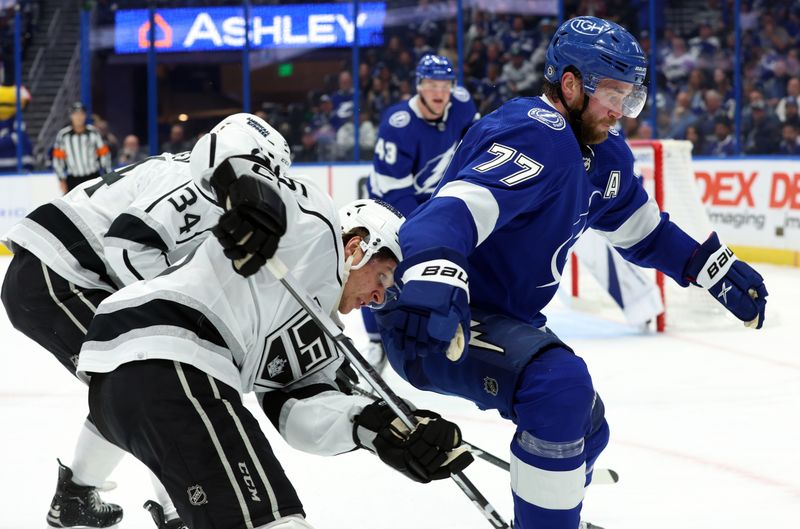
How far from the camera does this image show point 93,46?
961 centimetres

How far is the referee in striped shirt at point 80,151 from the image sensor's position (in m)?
8.68

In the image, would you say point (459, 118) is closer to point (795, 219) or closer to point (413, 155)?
point (413, 155)

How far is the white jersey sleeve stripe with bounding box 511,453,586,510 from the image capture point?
74.0 inches

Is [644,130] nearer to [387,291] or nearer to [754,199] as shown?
[754,199]

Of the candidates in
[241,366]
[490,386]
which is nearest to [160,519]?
[241,366]

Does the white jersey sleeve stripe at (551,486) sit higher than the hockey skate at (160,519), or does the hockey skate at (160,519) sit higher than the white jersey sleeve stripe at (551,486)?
the white jersey sleeve stripe at (551,486)

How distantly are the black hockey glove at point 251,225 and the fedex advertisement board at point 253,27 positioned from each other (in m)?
8.08

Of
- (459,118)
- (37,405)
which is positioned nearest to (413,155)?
(459,118)

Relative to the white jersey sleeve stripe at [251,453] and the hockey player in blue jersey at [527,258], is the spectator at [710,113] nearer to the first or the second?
the hockey player in blue jersey at [527,258]

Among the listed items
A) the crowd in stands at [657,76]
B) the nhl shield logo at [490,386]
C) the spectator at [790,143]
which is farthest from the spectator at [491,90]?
the nhl shield logo at [490,386]

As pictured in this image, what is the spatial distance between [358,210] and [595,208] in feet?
1.84

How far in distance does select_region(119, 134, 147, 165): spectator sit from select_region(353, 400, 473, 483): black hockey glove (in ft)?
27.3

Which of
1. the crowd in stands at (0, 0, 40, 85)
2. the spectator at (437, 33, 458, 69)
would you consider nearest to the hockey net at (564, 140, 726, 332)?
the spectator at (437, 33, 458, 69)

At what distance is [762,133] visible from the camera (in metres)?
8.50
